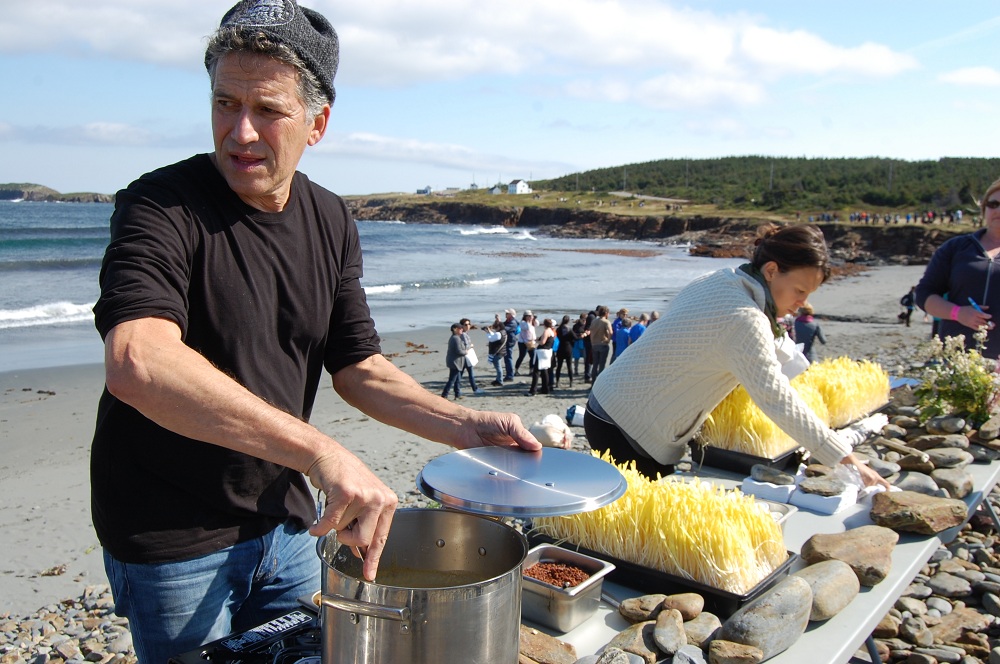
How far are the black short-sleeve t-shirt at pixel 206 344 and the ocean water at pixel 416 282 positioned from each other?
16.0 metres

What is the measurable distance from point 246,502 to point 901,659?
11.2 ft

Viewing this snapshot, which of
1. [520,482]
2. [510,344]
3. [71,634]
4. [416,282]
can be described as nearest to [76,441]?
[71,634]

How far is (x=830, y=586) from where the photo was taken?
7.34ft

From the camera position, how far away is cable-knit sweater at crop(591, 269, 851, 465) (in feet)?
9.72

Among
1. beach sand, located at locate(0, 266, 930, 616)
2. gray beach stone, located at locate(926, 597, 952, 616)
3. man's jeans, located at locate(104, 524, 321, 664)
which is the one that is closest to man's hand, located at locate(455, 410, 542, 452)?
man's jeans, located at locate(104, 524, 321, 664)

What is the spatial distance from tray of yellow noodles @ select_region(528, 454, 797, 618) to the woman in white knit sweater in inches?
22.9

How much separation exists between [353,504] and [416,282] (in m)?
32.5

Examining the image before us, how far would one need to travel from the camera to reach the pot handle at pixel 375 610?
123 cm

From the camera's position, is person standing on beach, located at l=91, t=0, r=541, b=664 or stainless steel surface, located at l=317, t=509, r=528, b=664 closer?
stainless steel surface, located at l=317, t=509, r=528, b=664

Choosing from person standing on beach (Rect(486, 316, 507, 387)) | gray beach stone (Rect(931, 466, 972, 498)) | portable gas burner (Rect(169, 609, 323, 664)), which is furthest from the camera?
person standing on beach (Rect(486, 316, 507, 387))

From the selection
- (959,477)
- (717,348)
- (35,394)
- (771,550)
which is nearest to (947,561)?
(959,477)

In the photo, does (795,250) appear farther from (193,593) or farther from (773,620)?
(193,593)

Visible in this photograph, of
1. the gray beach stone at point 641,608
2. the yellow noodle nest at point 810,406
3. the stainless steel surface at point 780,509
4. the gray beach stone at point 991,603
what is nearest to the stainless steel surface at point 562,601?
the gray beach stone at point 641,608

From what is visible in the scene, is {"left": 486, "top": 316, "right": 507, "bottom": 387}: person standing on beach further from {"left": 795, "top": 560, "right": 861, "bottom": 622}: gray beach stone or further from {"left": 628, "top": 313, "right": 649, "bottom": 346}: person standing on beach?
{"left": 795, "top": 560, "right": 861, "bottom": 622}: gray beach stone
